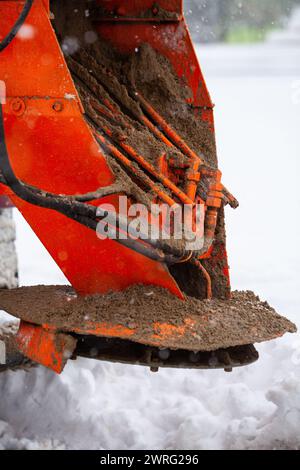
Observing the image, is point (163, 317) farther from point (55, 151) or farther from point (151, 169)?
point (55, 151)

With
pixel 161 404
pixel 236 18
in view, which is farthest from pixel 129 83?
pixel 236 18

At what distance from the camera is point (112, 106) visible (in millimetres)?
3146

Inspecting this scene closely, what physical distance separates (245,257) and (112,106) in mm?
3198

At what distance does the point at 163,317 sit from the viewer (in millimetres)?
2631

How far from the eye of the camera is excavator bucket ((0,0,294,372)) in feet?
8.33

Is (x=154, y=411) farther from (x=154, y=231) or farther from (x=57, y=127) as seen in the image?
(x=57, y=127)

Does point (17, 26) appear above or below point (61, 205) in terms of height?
above

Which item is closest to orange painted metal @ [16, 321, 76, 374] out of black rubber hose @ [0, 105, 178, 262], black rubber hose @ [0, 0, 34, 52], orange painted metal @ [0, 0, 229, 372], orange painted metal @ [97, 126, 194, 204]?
orange painted metal @ [0, 0, 229, 372]

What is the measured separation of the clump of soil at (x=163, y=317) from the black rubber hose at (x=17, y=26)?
3.20 ft

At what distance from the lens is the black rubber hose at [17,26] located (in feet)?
8.14

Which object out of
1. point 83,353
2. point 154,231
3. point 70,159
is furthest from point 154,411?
point 70,159

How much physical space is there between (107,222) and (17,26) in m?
0.74

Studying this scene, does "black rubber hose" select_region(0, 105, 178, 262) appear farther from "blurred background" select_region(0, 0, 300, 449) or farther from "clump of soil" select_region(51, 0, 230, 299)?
"blurred background" select_region(0, 0, 300, 449)

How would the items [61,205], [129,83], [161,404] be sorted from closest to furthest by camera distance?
[61,205], [129,83], [161,404]
